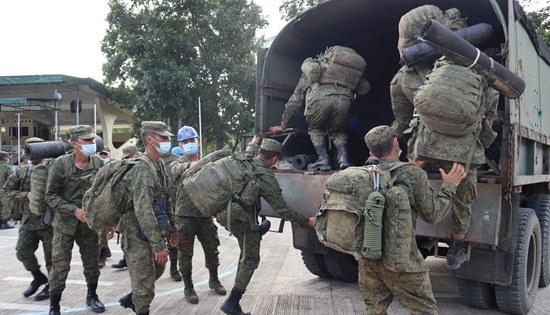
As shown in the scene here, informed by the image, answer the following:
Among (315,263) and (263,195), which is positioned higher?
(263,195)

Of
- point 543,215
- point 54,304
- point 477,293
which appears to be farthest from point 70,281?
point 543,215

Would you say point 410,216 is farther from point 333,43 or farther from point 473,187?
point 333,43

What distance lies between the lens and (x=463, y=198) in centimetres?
319

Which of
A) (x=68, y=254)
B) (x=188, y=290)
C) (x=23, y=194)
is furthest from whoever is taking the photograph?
(x=23, y=194)

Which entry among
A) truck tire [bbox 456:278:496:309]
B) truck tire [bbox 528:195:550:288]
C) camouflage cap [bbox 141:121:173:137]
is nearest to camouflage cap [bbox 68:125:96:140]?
camouflage cap [bbox 141:121:173:137]

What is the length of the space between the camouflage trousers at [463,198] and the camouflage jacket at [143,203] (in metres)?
2.03

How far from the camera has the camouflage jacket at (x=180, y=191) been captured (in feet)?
15.2

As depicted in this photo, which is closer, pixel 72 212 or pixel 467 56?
pixel 467 56

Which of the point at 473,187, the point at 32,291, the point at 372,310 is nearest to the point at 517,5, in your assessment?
the point at 473,187

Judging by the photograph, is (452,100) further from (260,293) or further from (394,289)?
(260,293)

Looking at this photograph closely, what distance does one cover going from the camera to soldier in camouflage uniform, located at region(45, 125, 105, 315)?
3.99 metres

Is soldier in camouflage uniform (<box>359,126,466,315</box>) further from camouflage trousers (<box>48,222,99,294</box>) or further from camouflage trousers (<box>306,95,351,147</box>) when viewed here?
camouflage trousers (<box>48,222,99,294</box>)

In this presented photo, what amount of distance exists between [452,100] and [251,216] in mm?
1951

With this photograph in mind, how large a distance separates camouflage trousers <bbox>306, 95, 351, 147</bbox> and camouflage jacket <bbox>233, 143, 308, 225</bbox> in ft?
3.41
